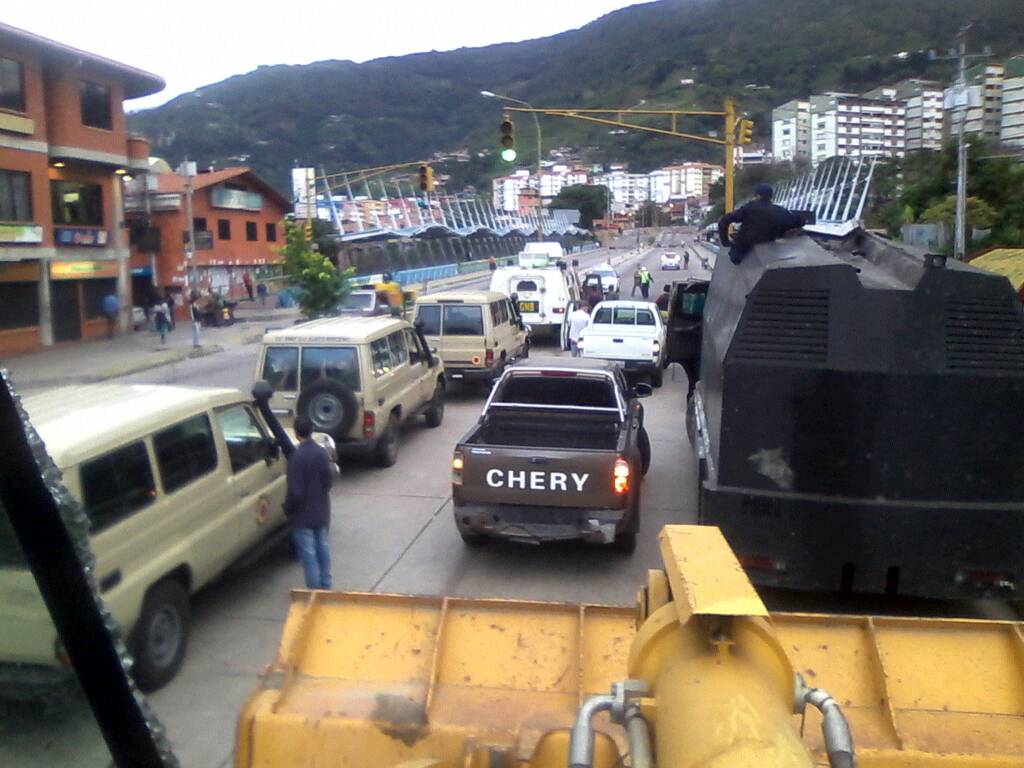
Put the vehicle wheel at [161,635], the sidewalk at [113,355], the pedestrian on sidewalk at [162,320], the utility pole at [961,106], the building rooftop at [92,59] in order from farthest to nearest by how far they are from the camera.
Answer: the utility pole at [961,106] < the pedestrian on sidewalk at [162,320] < the vehicle wheel at [161,635] < the sidewalk at [113,355] < the building rooftop at [92,59]

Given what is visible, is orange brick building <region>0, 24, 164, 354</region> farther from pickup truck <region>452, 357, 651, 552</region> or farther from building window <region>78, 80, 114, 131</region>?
pickup truck <region>452, 357, 651, 552</region>

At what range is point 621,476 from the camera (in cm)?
786

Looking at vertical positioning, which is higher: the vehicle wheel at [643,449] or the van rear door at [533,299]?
the van rear door at [533,299]

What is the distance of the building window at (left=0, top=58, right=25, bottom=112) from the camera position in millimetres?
1462

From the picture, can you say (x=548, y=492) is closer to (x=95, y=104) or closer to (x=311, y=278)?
(x=95, y=104)

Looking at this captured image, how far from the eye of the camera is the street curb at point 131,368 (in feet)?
12.2

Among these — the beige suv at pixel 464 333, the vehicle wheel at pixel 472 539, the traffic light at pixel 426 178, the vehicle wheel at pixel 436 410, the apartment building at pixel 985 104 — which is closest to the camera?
the vehicle wheel at pixel 472 539

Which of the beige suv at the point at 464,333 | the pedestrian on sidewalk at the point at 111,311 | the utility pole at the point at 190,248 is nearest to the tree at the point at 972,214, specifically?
the beige suv at the point at 464,333

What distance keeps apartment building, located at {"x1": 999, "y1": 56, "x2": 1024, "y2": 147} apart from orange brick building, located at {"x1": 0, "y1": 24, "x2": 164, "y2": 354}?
120ft

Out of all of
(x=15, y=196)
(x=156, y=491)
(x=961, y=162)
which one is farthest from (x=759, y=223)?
(x=961, y=162)

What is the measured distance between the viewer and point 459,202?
106562mm

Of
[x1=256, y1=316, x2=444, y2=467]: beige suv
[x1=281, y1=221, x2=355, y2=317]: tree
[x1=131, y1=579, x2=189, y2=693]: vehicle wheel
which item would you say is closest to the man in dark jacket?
[x1=256, y1=316, x2=444, y2=467]: beige suv

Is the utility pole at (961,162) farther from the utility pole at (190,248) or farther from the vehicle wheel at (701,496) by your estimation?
the vehicle wheel at (701,496)

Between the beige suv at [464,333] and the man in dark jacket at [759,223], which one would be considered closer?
the man in dark jacket at [759,223]
